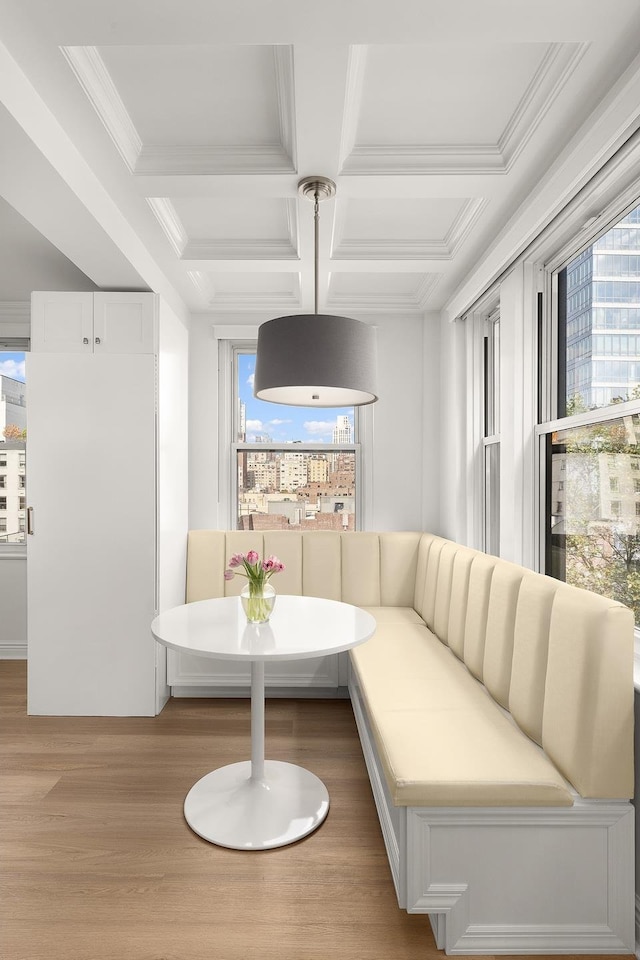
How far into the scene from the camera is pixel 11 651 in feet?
13.1

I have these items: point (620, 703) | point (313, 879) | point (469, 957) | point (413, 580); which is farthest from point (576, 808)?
point (413, 580)

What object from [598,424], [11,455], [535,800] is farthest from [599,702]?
[11,455]

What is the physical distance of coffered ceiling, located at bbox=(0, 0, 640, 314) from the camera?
139 centimetres

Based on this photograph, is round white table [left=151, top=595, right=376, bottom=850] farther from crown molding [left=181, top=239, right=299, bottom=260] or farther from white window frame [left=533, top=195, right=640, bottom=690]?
crown molding [left=181, top=239, right=299, bottom=260]

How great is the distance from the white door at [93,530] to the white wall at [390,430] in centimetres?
85

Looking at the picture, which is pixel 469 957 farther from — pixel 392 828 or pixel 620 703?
pixel 620 703

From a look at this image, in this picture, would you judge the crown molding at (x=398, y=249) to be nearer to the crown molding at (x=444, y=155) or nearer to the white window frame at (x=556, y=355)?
the white window frame at (x=556, y=355)

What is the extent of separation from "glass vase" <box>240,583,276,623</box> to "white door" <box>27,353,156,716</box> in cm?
100

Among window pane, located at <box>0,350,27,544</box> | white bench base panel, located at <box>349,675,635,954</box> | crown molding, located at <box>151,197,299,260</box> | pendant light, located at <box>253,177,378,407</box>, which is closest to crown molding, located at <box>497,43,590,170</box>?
pendant light, located at <box>253,177,378,407</box>

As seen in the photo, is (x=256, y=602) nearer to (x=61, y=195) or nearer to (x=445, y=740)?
(x=445, y=740)

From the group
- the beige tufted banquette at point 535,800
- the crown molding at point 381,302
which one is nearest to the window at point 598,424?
the beige tufted banquette at point 535,800

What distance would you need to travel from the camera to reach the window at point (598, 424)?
1.82 meters

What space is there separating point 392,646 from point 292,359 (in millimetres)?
1460

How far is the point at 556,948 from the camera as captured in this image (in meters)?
1.50
